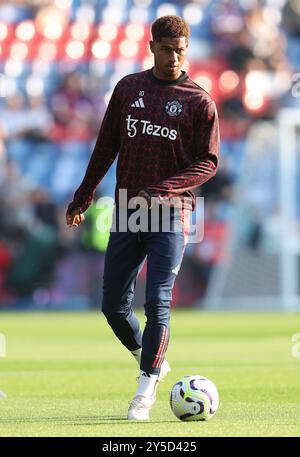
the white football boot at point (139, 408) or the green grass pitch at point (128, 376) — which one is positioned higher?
the white football boot at point (139, 408)

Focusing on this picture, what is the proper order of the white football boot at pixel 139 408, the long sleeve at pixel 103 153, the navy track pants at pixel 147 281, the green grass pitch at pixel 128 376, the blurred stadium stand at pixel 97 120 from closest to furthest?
the green grass pitch at pixel 128 376 → the white football boot at pixel 139 408 → the navy track pants at pixel 147 281 → the long sleeve at pixel 103 153 → the blurred stadium stand at pixel 97 120

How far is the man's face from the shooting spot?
6355mm

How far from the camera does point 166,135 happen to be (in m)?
6.47

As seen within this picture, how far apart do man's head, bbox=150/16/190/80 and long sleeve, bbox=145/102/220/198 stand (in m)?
0.31

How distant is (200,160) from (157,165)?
248 mm

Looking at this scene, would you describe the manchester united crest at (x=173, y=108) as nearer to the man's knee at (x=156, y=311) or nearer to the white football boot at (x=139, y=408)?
the man's knee at (x=156, y=311)

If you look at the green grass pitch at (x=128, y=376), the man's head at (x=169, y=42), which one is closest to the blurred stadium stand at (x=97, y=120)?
the green grass pitch at (x=128, y=376)

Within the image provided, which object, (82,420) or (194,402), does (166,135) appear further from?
(82,420)

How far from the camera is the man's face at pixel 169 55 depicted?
6.36 meters

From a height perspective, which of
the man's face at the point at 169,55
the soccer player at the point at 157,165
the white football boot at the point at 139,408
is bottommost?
the white football boot at the point at 139,408

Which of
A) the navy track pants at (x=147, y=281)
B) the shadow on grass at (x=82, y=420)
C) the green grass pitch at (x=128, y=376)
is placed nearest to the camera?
the green grass pitch at (x=128, y=376)

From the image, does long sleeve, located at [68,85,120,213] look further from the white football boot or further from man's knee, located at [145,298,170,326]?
the white football boot

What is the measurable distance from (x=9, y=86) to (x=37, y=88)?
1.91ft

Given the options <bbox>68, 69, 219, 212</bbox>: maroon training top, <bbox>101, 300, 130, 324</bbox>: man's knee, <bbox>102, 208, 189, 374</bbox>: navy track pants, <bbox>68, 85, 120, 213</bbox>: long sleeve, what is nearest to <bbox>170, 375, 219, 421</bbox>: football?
<bbox>102, 208, 189, 374</bbox>: navy track pants
